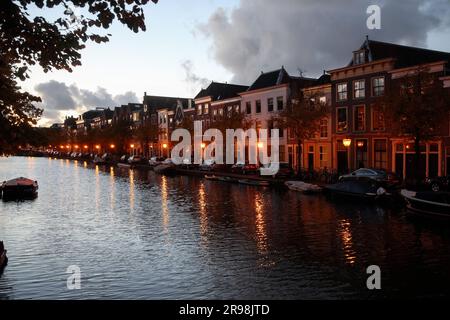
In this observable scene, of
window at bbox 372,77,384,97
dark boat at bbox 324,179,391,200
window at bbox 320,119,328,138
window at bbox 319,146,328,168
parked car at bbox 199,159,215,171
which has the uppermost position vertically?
window at bbox 372,77,384,97

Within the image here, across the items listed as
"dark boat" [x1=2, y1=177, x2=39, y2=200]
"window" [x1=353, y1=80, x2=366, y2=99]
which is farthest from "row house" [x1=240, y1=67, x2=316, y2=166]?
"dark boat" [x1=2, y1=177, x2=39, y2=200]

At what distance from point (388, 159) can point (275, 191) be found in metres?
13.1

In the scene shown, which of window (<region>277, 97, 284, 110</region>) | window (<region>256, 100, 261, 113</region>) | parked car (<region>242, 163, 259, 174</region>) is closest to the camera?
parked car (<region>242, 163, 259, 174</region>)

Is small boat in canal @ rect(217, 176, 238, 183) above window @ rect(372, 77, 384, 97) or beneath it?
beneath

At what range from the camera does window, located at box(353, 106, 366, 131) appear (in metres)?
47.9

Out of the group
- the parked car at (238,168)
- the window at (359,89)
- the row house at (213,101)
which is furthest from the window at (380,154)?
the row house at (213,101)

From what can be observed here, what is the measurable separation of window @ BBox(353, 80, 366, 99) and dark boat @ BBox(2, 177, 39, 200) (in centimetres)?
3298

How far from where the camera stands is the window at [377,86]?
150 feet

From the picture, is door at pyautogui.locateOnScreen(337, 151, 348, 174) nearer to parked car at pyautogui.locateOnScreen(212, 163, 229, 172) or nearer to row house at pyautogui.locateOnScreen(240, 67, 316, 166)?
row house at pyautogui.locateOnScreen(240, 67, 316, 166)

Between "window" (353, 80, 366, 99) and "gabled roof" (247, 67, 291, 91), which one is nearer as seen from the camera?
"window" (353, 80, 366, 99)

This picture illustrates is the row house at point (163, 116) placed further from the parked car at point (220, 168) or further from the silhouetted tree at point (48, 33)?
the silhouetted tree at point (48, 33)

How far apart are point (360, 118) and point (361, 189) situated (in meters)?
17.8

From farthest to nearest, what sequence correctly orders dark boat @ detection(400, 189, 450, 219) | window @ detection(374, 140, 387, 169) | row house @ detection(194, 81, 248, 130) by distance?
row house @ detection(194, 81, 248, 130) → window @ detection(374, 140, 387, 169) → dark boat @ detection(400, 189, 450, 219)
